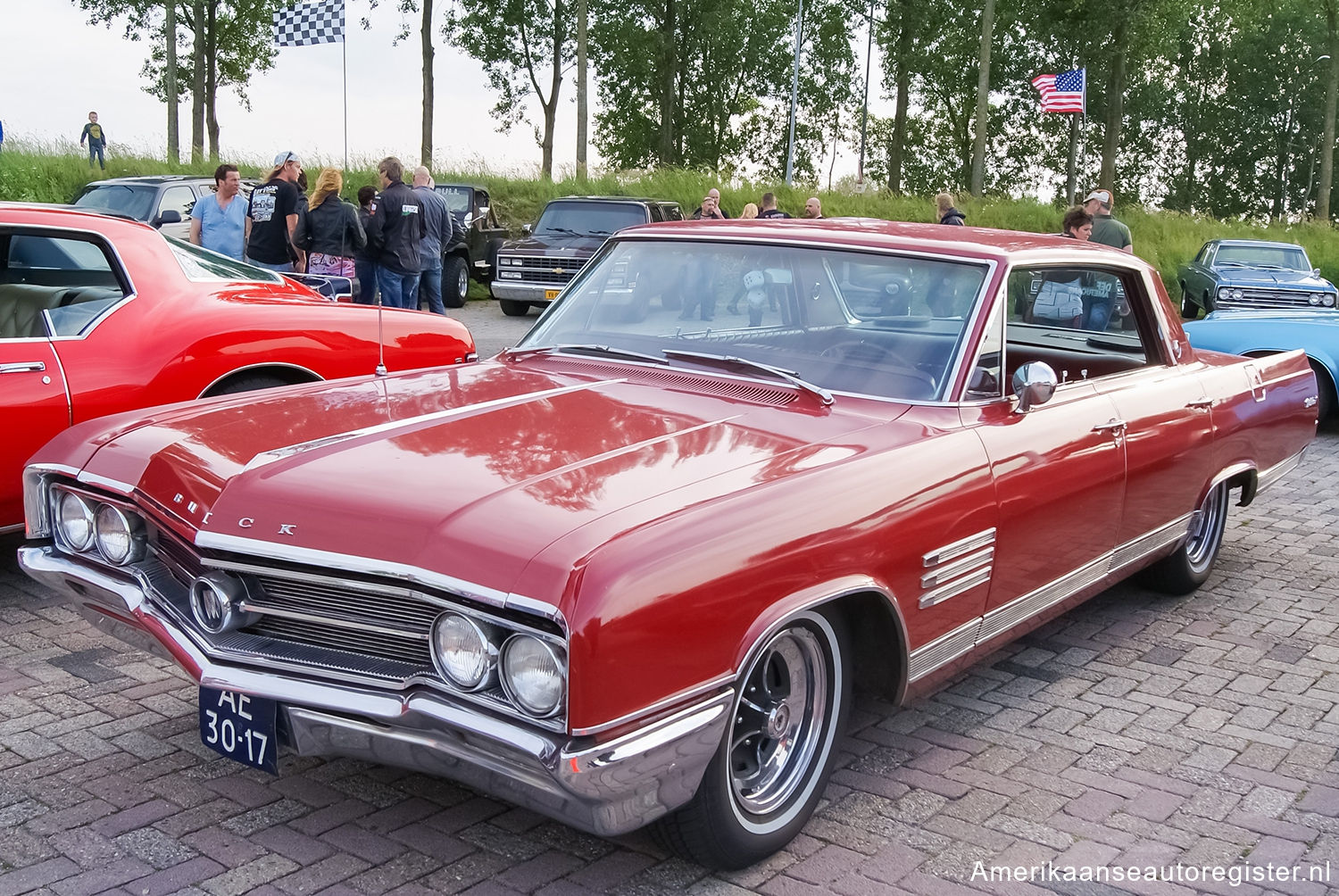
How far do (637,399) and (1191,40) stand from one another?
61.5 meters

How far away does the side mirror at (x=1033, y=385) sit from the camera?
12.4 feet

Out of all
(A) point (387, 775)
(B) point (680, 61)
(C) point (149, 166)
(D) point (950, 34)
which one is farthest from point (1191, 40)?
(A) point (387, 775)

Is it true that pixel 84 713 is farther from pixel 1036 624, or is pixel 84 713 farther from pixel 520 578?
pixel 1036 624

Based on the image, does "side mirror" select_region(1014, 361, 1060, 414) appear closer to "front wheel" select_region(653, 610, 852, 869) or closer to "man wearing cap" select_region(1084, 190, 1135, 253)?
"front wheel" select_region(653, 610, 852, 869)

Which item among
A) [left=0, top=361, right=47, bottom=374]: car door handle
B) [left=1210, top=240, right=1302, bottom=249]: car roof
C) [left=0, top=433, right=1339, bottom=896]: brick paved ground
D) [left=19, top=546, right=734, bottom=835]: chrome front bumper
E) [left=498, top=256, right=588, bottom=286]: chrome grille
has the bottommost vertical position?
[left=0, top=433, right=1339, bottom=896]: brick paved ground

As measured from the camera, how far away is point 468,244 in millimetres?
18312

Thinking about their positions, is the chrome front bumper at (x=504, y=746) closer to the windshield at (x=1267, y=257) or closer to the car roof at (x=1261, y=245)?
the windshield at (x=1267, y=257)

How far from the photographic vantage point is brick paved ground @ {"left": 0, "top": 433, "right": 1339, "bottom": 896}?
2.93 meters

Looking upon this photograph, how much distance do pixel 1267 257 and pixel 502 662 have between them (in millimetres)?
19393

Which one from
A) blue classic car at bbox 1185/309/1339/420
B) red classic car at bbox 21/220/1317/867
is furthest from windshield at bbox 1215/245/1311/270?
red classic car at bbox 21/220/1317/867

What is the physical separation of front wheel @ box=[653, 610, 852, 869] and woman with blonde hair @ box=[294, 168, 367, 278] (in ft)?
25.0

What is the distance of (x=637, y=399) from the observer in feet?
12.1

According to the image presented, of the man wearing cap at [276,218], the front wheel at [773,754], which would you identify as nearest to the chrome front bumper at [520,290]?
the man wearing cap at [276,218]

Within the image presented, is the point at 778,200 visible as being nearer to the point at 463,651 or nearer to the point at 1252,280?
the point at 1252,280
